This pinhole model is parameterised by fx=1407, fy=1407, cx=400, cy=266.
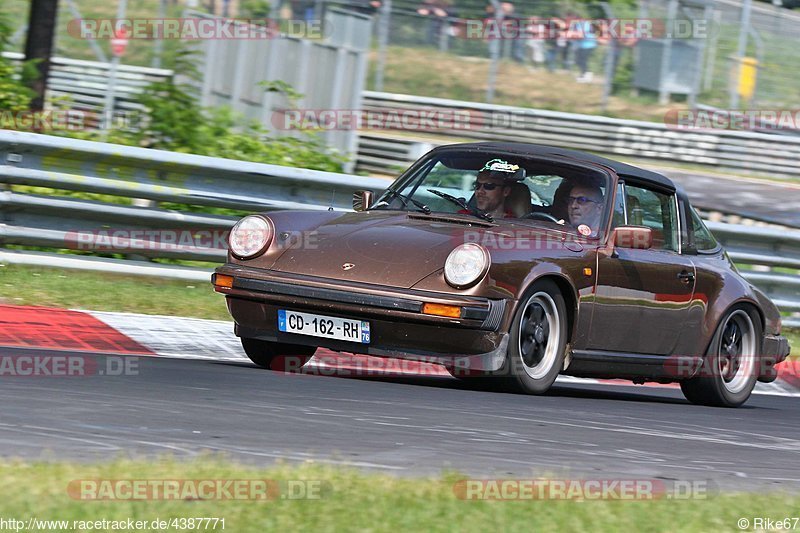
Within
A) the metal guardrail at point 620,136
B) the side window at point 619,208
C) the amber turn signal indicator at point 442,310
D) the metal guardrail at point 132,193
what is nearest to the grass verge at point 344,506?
the amber turn signal indicator at point 442,310

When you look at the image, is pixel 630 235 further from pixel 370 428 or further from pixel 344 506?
pixel 344 506

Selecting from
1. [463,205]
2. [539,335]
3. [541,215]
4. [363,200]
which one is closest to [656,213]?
[541,215]

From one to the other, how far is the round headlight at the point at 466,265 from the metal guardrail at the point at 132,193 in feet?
9.75

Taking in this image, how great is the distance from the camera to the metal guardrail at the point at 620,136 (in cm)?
2684

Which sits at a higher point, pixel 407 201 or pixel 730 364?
pixel 407 201

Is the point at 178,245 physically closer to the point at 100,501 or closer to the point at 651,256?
the point at 651,256

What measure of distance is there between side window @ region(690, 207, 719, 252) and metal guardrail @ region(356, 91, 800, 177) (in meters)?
17.9

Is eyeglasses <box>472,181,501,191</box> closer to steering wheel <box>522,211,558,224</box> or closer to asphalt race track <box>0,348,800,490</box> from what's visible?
steering wheel <box>522,211,558,224</box>

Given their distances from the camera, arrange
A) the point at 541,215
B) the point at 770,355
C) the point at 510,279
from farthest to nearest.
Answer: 1. the point at 770,355
2. the point at 541,215
3. the point at 510,279

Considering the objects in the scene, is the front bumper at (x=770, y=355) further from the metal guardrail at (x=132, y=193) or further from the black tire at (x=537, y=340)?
the metal guardrail at (x=132, y=193)

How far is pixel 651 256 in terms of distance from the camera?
8.04 meters

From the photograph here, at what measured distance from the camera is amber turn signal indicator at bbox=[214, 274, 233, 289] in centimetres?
721

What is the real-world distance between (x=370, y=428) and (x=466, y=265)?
148cm

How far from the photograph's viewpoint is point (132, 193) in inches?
381
